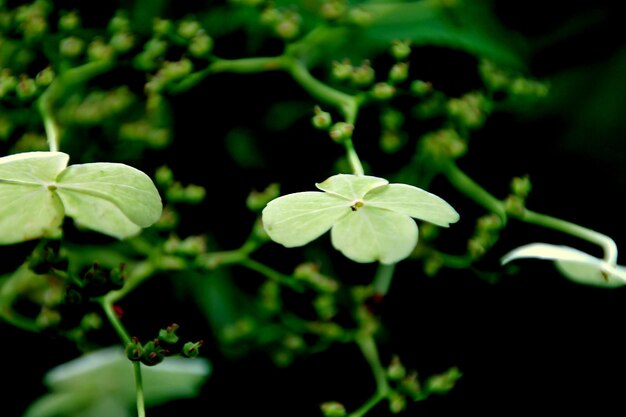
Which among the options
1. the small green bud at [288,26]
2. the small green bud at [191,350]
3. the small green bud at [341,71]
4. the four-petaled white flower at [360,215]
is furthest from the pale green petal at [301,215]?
the small green bud at [288,26]

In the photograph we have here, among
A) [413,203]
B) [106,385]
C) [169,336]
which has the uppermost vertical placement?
[413,203]

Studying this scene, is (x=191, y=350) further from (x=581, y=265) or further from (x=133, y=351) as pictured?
(x=581, y=265)

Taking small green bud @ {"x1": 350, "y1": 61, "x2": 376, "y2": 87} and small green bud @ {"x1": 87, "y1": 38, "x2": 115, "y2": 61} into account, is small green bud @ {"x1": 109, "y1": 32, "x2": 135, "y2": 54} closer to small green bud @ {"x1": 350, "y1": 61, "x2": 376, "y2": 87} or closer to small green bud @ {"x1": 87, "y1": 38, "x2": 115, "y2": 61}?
small green bud @ {"x1": 87, "y1": 38, "x2": 115, "y2": 61}

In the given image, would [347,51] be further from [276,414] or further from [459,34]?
[276,414]

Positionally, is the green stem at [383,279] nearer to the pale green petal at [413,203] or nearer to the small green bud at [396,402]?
the small green bud at [396,402]

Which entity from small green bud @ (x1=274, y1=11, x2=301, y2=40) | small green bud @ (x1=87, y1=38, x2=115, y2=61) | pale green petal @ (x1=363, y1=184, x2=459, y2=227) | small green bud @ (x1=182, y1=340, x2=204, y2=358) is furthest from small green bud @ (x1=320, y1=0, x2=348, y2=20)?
small green bud @ (x1=182, y1=340, x2=204, y2=358)

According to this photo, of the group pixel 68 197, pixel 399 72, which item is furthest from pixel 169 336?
pixel 399 72

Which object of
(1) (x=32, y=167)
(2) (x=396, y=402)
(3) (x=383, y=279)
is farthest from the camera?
(3) (x=383, y=279)
